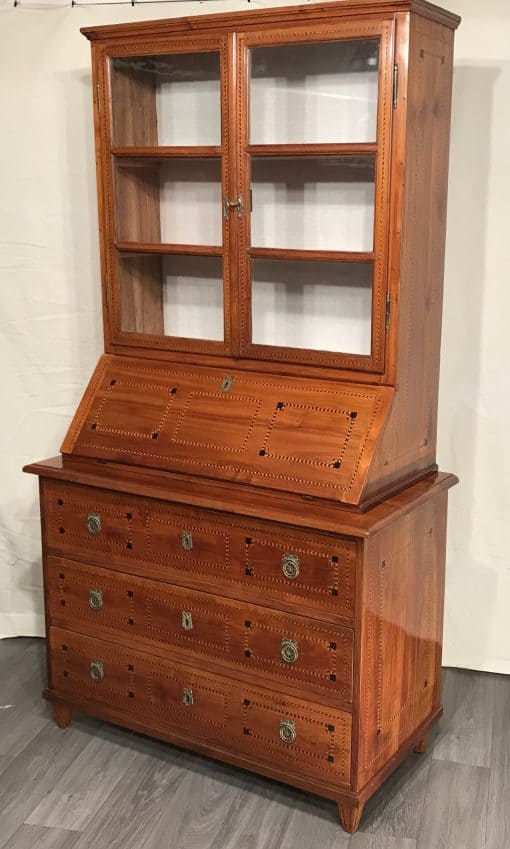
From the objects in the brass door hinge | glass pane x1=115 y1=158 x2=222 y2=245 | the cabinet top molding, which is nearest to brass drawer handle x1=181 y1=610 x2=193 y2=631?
the brass door hinge

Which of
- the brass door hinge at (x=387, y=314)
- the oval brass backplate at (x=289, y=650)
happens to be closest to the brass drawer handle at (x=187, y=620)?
the oval brass backplate at (x=289, y=650)

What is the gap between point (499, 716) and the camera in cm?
325

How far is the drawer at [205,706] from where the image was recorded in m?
2.67

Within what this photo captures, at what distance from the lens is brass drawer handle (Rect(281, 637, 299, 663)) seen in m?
2.66

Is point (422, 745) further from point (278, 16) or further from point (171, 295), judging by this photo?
point (278, 16)

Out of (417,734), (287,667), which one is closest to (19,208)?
(287,667)

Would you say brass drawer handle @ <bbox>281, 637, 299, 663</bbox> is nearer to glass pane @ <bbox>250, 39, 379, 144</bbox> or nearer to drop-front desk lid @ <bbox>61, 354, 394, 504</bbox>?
drop-front desk lid @ <bbox>61, 354, 394, 504</bbox>

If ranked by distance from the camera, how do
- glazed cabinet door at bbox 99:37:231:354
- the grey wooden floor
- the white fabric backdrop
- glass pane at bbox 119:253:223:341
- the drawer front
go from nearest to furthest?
the drawer front, the grey wooden floor, glazed cabinet door at bbox 99:37:231:354, glass pane at bbox 119:253:223:341, the white fabric backdrop

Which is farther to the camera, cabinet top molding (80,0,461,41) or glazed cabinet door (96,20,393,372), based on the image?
glazed cabinet door (96,20,393,372)

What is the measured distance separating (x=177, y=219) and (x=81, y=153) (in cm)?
68

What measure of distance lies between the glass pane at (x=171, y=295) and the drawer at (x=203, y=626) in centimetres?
75

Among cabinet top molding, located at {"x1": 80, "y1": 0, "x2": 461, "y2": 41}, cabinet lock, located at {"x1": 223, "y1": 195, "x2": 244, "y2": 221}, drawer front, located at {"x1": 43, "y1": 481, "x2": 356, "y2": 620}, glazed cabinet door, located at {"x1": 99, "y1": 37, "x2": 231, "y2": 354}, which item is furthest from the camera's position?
glazed cabinet door, located at {"x1": 99, "y1": 37, "x2": 231, "y2": 354}

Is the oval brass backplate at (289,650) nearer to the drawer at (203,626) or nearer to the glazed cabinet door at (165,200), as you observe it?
the drawer at (203,626)

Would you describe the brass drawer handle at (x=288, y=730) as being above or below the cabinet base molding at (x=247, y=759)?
above
